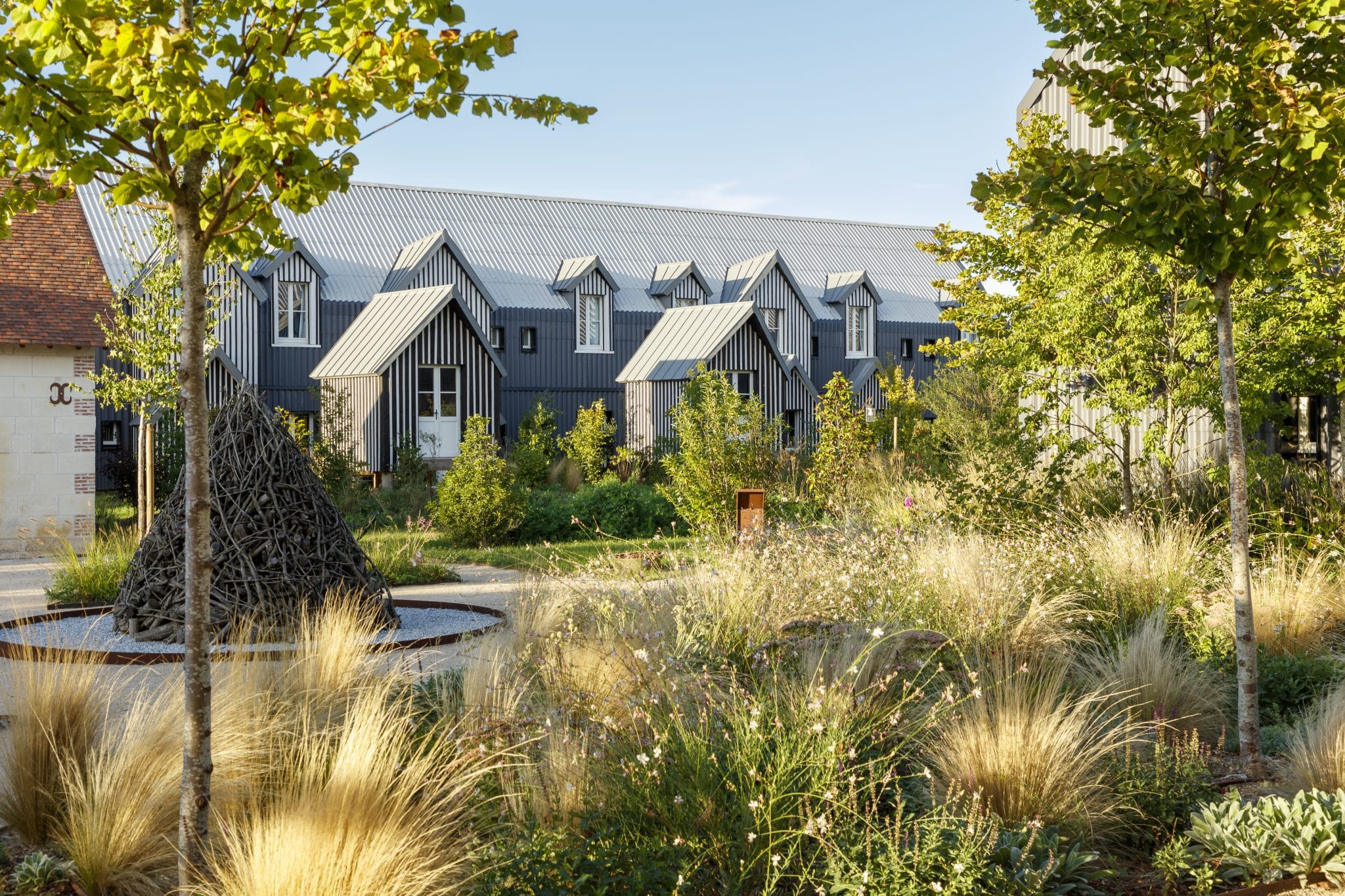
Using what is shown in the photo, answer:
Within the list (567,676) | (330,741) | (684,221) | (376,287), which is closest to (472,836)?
(330,741)

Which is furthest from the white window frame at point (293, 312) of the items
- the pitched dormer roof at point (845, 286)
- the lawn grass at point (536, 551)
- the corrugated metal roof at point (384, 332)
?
the pitched dormer roof at point (845, 286)

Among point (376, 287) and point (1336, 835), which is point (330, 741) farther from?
point (376, 287)

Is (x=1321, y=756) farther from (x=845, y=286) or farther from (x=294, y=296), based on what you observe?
(x=845, y=286)

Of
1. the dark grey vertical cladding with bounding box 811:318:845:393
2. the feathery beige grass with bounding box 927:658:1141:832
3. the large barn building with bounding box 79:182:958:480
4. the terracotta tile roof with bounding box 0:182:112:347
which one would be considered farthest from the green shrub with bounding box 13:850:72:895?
the dark grey vertical cladding with bounding box 811:318:845:393

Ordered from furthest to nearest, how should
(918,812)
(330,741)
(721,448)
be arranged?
(721,448), (330,741), (918,812)

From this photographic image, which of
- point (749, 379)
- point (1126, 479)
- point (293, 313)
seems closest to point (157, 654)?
point (1126, 479)

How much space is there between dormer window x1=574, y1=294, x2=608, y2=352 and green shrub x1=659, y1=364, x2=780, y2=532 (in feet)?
62.9

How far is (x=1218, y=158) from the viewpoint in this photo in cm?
639

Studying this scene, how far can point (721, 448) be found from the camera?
16.3 m

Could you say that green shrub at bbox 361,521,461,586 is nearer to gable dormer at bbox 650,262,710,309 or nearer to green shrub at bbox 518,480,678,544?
green shrub at bbox 518,480,678,544

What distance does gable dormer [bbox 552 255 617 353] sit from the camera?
36.2 meters

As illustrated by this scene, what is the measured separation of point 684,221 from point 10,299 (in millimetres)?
27245

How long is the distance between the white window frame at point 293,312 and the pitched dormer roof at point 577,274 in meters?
7.85

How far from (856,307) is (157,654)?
116 feet
